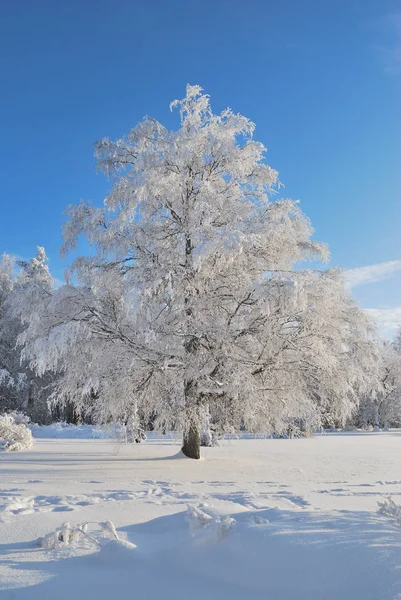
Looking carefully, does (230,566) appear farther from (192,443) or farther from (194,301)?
(192,443)

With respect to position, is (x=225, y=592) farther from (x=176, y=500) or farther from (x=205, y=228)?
(x=205, y=228)

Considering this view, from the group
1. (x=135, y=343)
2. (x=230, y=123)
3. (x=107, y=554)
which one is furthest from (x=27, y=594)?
(x=230, y=123)

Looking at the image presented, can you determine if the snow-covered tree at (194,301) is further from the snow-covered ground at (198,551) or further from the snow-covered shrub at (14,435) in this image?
the snow-covered ground at (198,551)

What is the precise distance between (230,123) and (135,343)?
5684 millimetres

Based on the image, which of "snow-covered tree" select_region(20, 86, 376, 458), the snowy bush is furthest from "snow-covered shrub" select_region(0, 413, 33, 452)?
the snowy bush

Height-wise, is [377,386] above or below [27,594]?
above

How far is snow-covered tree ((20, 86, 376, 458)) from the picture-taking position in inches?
388

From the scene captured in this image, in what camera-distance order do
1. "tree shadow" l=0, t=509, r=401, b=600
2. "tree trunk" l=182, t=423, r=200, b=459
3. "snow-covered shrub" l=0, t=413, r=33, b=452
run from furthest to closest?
"snow-covered shrub" l=0, t=413, r=33, b=452 < "tree trunk" l=182, t=423, r=200, b=459 < "tree shadow" l=0, t=509, r=401, b=600

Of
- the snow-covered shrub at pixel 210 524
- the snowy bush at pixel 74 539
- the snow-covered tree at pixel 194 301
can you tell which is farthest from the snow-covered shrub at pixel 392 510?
the snow-covered tree at pixel 194 301

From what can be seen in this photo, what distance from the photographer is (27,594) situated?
8.97 ft

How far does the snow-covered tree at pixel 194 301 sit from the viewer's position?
32.3ft

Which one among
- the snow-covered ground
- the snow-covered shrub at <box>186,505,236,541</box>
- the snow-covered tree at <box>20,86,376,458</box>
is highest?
the snow-covered tree at <box>20,86,376,458</box>

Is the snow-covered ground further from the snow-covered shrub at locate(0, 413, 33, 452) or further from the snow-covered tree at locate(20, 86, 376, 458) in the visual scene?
the snow-covered shrub at locate(0, 413, 33, 452)

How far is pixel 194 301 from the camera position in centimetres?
1007
